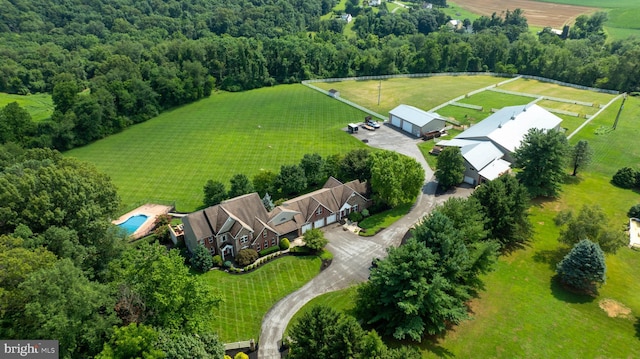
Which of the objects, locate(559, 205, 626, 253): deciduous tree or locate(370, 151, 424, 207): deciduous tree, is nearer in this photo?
locate(559, 205, 626, 253): deciduous tree

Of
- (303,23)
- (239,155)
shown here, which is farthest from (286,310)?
(303,23)

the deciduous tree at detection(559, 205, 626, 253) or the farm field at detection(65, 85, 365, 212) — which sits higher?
the deciduous tree at detection(559, 205, 626, 253)

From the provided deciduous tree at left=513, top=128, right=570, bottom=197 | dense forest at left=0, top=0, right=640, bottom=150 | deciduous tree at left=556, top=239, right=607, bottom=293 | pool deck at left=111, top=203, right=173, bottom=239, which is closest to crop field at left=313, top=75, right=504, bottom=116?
dense forest at left=0, top=0, right=640, bottom=150

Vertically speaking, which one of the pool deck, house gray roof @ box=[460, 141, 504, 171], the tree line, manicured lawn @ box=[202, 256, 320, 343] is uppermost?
the tree line

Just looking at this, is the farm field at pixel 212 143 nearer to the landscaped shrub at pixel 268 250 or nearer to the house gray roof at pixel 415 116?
the house gray roof at pixel 415 116

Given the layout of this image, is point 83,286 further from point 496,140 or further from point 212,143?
point 496,140

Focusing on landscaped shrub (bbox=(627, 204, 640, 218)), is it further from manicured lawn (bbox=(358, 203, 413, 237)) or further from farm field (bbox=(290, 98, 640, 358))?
manicured lawn (bbox=(358, 203, 413, 237))

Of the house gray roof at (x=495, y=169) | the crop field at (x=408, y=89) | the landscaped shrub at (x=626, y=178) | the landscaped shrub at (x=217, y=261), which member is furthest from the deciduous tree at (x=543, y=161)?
the landscaped shrub at (x=217, y=261)
